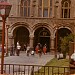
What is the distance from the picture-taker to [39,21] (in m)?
63.1

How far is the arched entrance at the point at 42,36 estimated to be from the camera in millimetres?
64188

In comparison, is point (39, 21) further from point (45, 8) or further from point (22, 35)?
point (22, 35)

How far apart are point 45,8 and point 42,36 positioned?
4.34 meters

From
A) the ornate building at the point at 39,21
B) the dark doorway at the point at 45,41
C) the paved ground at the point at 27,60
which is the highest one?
the ornate building at the point at 39,21

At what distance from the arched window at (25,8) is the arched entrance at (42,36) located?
3.07 meters

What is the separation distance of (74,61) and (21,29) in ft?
161

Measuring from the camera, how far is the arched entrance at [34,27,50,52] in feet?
211

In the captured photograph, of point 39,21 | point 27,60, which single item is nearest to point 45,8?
point 39,21

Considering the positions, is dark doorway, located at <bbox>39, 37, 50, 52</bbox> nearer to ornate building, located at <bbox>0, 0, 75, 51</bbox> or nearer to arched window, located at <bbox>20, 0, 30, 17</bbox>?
ornate building, located at <bbox>0, 0, 75, 51</bbox>

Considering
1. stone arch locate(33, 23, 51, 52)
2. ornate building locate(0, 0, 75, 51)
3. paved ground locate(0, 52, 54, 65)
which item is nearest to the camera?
paved ground locate(0, 52, 54, 65)

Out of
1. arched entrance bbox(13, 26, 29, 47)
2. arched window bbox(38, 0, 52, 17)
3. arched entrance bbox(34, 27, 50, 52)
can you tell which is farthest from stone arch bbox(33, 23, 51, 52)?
arched window bbox(38, 0, 52, 17)

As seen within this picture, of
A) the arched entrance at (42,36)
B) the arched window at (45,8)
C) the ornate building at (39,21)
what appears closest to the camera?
the ornate building at (39,21)

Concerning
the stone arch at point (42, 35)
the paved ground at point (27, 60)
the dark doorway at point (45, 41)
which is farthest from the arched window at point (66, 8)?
the paved ground at point (27, 60)

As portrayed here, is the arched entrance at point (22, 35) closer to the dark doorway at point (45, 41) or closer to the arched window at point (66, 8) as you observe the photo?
the dark doorway at point (45, 41)
